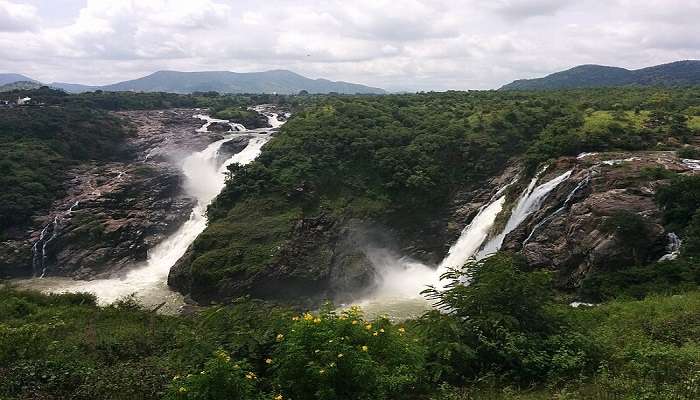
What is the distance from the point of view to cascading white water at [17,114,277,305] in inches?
1043

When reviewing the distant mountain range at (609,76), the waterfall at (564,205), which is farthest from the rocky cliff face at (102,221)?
the distant mountain range at (609,76)

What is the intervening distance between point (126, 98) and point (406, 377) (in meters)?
66.7

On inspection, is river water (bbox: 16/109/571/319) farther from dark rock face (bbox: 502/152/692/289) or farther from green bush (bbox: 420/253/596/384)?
green bush (bbox: 420/253/596/384)

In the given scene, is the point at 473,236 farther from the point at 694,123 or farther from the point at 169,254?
the point at 169,254

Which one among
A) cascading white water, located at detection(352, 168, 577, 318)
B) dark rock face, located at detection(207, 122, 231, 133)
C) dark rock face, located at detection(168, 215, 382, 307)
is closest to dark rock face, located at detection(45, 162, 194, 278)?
dark rock face, located at detection(168, 215, 382, 307)

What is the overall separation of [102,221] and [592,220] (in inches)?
1102

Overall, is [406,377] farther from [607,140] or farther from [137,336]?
[607,140]

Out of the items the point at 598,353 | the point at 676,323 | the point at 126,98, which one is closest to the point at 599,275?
the point at 676,323

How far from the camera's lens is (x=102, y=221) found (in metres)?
32.1

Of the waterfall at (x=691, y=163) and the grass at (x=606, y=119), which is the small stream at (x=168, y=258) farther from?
the waterfall at (x=691, y=163)

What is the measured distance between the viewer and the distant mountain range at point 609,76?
11350cm

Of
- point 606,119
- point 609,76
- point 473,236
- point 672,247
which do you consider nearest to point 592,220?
point 672,247

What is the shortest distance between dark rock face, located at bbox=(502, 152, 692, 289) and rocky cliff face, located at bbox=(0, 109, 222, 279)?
2194 centimetres

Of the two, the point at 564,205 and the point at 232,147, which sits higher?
the point at 564,205
